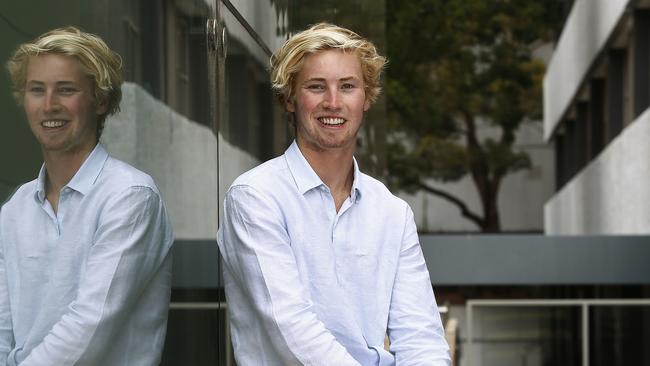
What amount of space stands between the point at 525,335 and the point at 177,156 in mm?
15377

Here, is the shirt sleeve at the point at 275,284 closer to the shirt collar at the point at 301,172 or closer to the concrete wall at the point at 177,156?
the shirt collar at the point at 301,172

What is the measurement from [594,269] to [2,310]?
44.0ft

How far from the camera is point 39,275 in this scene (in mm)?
2363

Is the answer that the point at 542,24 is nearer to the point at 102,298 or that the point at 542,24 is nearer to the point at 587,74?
the point at 587,74

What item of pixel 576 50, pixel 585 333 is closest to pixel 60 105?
pixel 585 333

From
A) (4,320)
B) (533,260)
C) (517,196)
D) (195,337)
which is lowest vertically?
(533,260)

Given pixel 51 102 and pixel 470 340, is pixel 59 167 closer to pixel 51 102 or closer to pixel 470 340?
pixel 51 102

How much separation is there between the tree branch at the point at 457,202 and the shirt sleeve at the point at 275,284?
27709mm

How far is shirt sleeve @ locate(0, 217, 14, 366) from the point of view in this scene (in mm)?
2318

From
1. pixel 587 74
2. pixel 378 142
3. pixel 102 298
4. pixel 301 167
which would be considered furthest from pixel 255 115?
pixel 587 74

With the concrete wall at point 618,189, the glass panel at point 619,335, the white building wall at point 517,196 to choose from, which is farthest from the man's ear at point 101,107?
the white building wall at point 517,196

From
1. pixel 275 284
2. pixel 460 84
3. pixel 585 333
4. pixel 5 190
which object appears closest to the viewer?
pixel 5 190

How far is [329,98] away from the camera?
3016 millimetres

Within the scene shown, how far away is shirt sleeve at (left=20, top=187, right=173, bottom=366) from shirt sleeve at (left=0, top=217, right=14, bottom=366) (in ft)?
0.14
